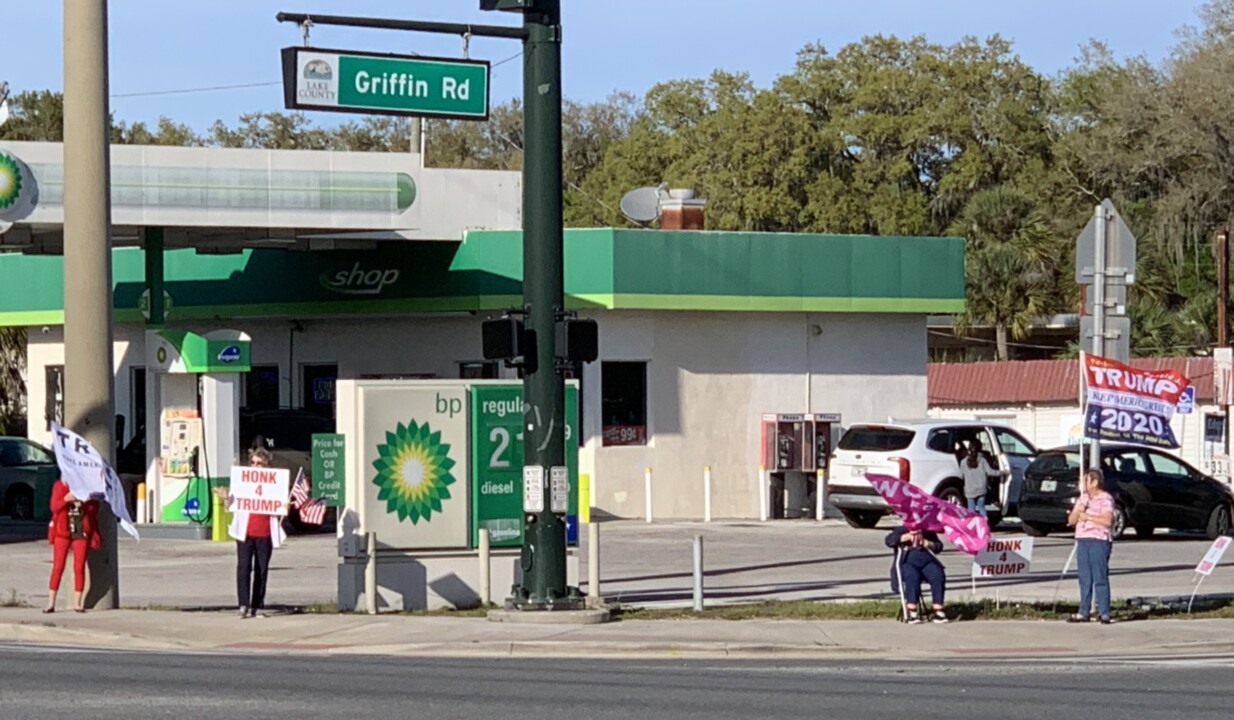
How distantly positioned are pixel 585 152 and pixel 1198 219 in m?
36.2

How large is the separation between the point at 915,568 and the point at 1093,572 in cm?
171

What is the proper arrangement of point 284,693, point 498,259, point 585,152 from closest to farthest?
1. point 284,693
2. point 498,259
3. point 585,152

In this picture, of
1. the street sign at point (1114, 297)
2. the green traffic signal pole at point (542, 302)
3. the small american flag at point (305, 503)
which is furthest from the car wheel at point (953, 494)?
the small american flag at point (305, 503)

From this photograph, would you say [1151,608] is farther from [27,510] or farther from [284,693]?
[27,510]

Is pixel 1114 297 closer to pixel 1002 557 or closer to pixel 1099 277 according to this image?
pixel 1099 277

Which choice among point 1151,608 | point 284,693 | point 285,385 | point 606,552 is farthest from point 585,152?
point 284,693

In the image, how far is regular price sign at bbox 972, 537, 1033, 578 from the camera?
1869 centimetres

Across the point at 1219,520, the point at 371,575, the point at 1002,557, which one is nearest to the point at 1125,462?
the point at 1219,520

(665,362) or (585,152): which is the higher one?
(585,152)

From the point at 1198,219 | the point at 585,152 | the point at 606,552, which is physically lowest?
the point at 606,552

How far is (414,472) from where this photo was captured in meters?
19.1

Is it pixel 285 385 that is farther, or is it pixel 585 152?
pixel 585 152

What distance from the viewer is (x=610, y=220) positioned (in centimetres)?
7706

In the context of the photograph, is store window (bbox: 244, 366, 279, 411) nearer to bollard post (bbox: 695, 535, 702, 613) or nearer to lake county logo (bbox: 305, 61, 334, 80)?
bollard post (bbox: 695, 535, 702, 613)
